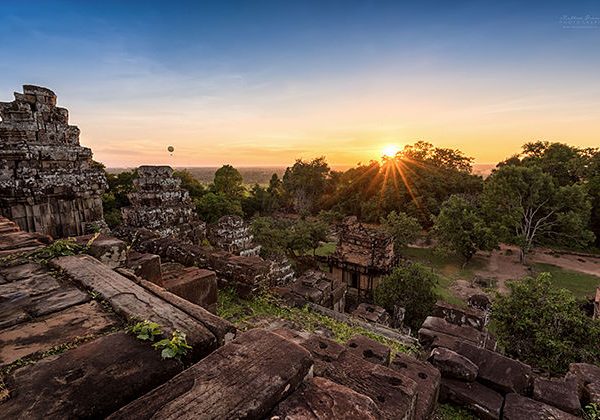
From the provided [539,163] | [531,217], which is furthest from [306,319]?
[539,163]

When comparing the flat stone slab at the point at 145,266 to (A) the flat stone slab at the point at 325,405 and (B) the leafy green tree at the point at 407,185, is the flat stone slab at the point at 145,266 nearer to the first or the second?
(A) the flat stone slab at the point at 325,405

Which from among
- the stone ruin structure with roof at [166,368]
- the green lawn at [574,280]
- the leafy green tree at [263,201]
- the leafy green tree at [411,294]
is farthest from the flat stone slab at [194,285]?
the leafy green tree at [263,201]

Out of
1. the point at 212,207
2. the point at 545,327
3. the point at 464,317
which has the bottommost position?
the point at 545,327

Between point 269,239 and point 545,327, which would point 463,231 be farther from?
point 545,327

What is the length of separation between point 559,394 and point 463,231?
22818 millimetres

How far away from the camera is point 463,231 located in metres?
23.8

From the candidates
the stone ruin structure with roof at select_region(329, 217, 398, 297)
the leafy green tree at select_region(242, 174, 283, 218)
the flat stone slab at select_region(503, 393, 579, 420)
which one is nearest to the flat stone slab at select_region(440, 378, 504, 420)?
the flat stone slab at select_region(503, 393, 579, 420)

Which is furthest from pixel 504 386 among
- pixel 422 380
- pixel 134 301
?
pixel 134 301

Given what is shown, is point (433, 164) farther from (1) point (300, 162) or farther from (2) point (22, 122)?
(2) point (22, 122)

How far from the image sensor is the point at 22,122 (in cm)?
450

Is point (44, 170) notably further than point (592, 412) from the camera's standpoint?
Yes

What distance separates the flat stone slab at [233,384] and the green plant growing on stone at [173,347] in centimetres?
12

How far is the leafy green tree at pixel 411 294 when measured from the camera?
40.5ft

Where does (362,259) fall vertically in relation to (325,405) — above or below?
below
